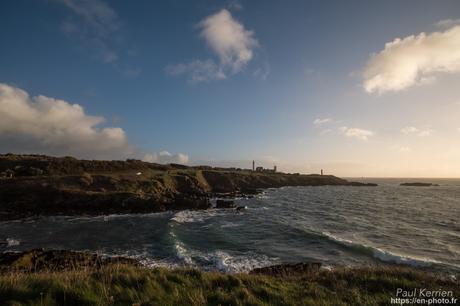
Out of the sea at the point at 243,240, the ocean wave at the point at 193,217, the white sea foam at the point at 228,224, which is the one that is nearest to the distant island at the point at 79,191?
the ocean wave at the point at 193,217

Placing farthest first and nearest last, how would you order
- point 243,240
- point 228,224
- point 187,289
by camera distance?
1. point 228,224
2. point 243,240
3. point 187,289

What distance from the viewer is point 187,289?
324 inches

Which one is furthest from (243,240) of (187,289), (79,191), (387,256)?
(79,191)

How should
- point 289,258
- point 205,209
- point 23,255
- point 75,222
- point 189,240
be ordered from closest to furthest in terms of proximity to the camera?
1. point 23,255
2. point 289,258
3. point 189,240
4. point 75,222
5. point 205,209

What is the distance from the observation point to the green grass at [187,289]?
7.01 metres

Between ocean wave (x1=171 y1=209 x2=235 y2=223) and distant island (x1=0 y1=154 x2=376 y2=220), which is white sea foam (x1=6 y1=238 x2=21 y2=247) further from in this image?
ocean wave (x1=171 y1=209 x2=235 y2=223)

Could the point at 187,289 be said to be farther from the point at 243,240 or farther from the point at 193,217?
the point at 193,217

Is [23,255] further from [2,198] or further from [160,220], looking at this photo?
[2,198]

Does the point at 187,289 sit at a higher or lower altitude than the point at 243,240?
higher

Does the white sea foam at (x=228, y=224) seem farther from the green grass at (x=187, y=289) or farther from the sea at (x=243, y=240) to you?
the green grass at (x=187, y=289)

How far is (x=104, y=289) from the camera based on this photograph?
7309 millimetres

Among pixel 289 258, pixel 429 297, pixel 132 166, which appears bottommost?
pixel 289 258

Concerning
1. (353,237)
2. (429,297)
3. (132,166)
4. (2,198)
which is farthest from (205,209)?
(429,297)

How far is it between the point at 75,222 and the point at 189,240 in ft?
54.9
